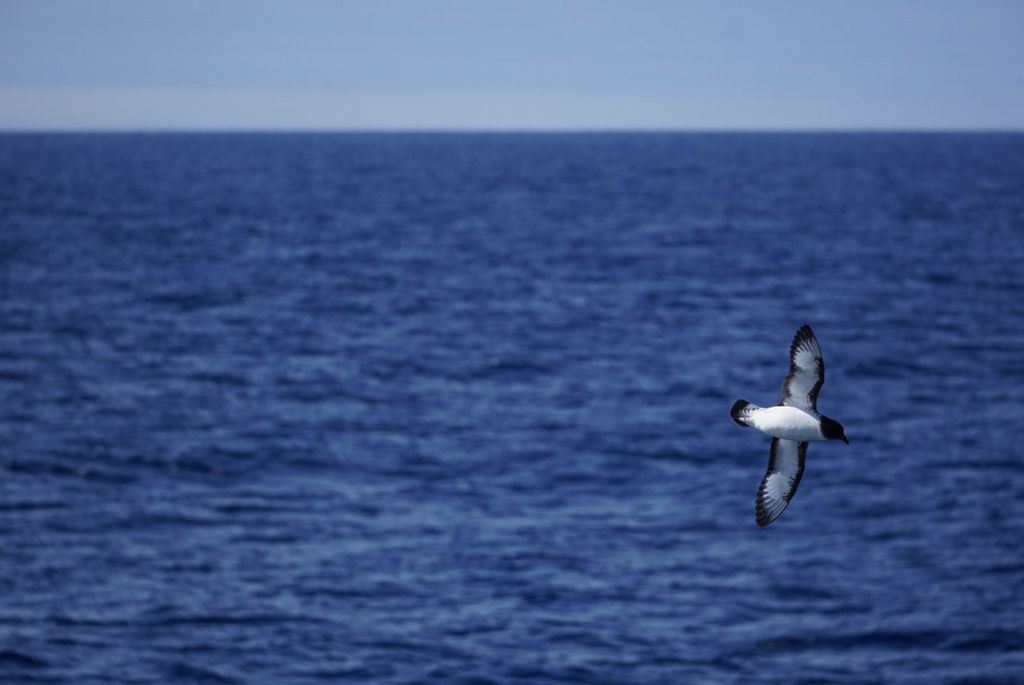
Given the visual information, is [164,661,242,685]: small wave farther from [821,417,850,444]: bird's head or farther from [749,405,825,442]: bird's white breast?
[821,417,850,444]: bird's head

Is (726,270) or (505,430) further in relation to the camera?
(726,270)

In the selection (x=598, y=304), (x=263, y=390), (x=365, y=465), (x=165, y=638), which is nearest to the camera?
(x=165, y=638)

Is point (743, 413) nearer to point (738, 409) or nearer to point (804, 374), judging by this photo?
point (738, 409)

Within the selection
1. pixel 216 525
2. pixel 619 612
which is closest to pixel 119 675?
pixel 216 525

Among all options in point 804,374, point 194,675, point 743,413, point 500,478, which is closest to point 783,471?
point 804,374

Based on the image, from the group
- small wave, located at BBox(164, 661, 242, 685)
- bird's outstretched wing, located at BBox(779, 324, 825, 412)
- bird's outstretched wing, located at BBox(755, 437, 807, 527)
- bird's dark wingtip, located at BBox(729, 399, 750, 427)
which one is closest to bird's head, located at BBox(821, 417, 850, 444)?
bird's outstretched wing, located at BBox(779, 324, 825, 412)

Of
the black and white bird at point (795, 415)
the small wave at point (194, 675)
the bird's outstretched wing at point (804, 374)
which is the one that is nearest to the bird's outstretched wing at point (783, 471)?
the black and white bird at point (795, 415)

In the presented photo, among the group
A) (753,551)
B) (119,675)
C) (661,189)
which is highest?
(661,189)

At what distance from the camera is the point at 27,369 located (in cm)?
5831

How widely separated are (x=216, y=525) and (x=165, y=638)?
789cm

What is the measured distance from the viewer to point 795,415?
1080 cm

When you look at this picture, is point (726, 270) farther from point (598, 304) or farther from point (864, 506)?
point (864, 506)

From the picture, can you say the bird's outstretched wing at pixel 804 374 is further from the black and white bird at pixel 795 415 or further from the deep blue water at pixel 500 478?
the deep blue water at pixel 500 478

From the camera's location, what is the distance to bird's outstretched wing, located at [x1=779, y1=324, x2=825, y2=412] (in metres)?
10.9
